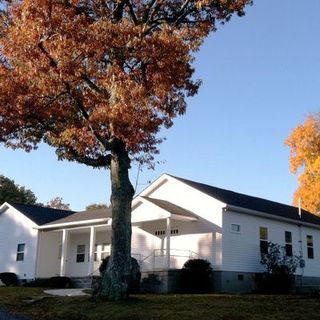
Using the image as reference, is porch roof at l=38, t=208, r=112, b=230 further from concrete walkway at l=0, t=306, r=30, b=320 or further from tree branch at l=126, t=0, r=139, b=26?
tree branch at l=126, t=0, r=139, b=26

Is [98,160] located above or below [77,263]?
above

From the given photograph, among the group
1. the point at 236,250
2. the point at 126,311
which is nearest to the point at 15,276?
the point at 236,250

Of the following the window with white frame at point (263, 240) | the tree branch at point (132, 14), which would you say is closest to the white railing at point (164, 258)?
the window with white frame at point (263, 240)

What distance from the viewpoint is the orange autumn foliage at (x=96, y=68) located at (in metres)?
16.1

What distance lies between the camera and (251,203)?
1228 inches

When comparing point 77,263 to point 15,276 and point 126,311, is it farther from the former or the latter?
point 126,311

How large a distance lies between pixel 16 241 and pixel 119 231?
792 inches

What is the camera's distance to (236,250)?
27734 millimetres

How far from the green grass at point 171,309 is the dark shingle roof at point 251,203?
10.7 m

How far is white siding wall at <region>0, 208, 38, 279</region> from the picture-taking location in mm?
Result: 34844

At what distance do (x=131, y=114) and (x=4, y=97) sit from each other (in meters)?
4.65

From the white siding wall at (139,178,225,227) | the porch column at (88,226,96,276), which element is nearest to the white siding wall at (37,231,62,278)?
the porch column at (88,226,96,276)

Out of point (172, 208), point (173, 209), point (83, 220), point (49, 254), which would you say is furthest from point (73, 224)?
point (173, 209)

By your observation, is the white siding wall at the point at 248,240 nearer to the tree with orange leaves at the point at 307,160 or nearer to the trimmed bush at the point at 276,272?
the trimmed bush at the point at 276,272
